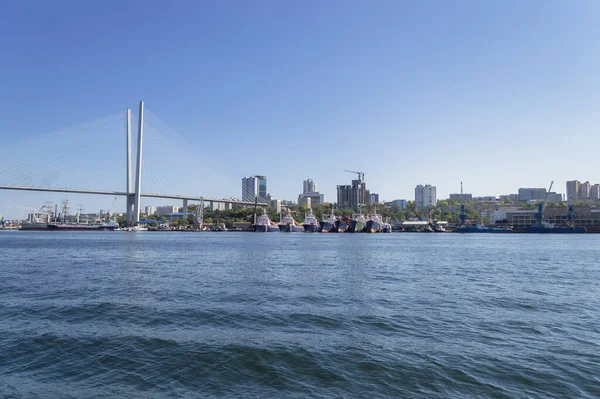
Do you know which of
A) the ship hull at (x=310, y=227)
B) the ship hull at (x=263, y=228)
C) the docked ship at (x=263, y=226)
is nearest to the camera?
the ship hull at (x=263, y=228)

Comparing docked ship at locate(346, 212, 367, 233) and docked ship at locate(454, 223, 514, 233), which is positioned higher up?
docked ship at locate(346, 212, 367, 233)

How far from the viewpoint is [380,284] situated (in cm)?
1706

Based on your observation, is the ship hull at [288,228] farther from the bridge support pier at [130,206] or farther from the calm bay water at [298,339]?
the calm bay water at [298,339]

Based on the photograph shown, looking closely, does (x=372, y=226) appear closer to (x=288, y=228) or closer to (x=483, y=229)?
(x=288, y=228)

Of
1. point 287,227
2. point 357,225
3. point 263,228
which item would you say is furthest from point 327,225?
point 263,228

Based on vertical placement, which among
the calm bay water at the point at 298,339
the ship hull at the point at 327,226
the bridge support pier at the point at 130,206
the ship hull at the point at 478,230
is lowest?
the ship hull at the point at 478,230

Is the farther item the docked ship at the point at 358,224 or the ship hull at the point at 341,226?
the ship hull at the point at 341,226

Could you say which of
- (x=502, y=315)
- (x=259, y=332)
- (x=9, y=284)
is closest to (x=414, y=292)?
(x=502, y=315)

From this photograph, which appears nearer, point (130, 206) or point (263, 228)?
point (130, 206)

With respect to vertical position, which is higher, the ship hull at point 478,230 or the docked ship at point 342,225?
the docked ship at point 342,225

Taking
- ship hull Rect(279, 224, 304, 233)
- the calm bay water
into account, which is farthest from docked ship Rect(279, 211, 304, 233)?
the calm bay water

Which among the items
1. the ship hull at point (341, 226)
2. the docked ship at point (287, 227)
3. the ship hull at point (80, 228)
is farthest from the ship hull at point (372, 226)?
the ship hull at point (80, 228)

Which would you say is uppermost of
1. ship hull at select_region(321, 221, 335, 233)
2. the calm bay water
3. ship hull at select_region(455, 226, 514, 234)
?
ship hull at select_region(321, 221, 335, 233)

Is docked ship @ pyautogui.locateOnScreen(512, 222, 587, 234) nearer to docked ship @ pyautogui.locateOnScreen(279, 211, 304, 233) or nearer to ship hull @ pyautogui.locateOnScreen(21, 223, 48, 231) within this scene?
docked ship @ pyautogui.locateOnScreen(279, 211, 304, 233)
